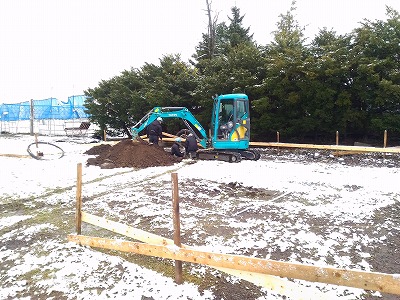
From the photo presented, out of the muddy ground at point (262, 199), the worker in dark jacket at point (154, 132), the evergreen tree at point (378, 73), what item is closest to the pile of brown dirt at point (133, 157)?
the muddy ground at point (262, 199)

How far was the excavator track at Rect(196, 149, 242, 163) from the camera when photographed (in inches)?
467

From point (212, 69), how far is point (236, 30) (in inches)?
372

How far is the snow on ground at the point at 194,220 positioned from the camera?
12.4ft

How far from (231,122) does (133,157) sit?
12.8 feet

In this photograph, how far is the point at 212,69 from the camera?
18609mm

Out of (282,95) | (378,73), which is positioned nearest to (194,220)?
(282,95)

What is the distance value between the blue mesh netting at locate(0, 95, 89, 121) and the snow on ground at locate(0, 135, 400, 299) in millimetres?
16078

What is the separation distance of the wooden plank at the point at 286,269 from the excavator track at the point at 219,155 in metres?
8.34

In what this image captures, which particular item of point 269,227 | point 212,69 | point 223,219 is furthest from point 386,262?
point 212,69

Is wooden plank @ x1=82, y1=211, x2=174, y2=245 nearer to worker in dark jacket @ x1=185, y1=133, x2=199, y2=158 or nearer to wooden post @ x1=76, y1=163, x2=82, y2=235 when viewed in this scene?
wooden post @ x1=76, y1=163, x2=82, y2=235

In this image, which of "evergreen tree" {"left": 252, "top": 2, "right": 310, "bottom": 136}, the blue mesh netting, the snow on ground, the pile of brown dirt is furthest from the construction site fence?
the blue mesh netting

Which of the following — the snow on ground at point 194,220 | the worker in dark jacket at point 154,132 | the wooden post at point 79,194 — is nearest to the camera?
the snow on ground at point 194,220

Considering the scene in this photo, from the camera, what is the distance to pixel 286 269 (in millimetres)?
2611

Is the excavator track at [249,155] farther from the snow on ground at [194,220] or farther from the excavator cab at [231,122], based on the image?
the snow on ground at [194,220]
